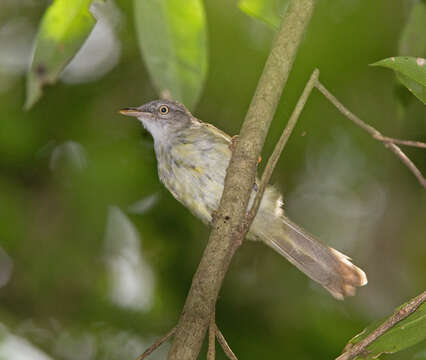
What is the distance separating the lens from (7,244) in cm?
514

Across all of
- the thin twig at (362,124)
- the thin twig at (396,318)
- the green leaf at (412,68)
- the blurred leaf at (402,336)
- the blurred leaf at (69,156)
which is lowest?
the blurred leaf at (69,156)

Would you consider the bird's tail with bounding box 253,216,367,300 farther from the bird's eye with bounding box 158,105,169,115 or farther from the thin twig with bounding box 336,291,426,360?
the thin twig with bounding box 336,291,426,360

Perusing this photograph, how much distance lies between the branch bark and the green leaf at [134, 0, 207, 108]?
0.58m

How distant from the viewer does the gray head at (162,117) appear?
4082 mm

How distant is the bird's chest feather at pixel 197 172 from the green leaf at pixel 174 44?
2.43 ft

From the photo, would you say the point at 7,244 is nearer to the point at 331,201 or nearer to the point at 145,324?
the point at 145,324

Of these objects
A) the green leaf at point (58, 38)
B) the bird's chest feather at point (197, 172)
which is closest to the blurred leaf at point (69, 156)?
the bird's chest feather at point (197, 172)

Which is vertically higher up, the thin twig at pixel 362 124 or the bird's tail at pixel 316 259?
the thin twig at pixel 362 124

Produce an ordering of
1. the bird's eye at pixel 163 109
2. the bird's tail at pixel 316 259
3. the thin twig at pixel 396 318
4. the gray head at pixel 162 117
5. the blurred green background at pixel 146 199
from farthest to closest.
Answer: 1. the blurred green background at pixel 146 199
2. the bird's eye at pixel 163 109
3. the gray head at pixel 162 117
4. the bird's tail at pixel 316 259
5. the thin twig at pixel 396 318

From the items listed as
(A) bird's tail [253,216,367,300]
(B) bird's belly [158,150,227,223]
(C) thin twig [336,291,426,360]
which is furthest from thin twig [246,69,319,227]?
(B) bird's belly [158,150,227,223]

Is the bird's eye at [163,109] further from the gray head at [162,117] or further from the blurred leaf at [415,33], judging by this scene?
the blurred leaf at [415,33]

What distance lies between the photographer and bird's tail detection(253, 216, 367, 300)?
346 cm

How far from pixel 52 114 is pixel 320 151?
2.29 meters

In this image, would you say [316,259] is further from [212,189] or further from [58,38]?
[58,38]
